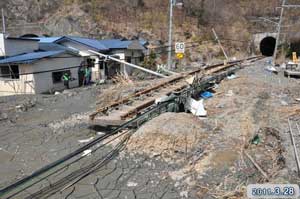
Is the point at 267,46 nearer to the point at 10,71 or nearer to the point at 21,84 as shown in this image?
the point at 21,84

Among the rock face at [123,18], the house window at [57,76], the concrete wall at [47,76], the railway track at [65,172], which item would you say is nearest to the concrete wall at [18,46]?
the concrete wall at [47,76]

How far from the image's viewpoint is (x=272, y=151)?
5.79 m

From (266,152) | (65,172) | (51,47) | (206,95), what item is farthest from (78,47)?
(266,152)

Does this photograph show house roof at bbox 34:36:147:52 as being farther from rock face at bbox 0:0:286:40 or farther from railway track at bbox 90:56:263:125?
railway track at bbox 90:56:263:125

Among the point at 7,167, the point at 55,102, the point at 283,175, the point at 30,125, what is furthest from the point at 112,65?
the point at 283,175

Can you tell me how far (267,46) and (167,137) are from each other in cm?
3964

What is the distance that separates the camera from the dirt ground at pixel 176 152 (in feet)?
15.2

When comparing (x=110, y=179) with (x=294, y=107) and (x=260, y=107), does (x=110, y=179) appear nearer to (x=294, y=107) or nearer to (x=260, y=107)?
(x=260, y=107)

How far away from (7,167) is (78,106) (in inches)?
214

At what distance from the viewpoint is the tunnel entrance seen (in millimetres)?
39112

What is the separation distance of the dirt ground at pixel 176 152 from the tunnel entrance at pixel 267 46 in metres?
32.6

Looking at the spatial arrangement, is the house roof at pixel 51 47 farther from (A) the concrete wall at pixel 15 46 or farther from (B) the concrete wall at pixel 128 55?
(B) the concrete wall at pixel 128 55

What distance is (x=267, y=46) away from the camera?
135 ft

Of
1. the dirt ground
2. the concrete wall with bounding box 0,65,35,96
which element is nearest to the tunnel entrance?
the concrete wall with bounding box 0,65,35,96
